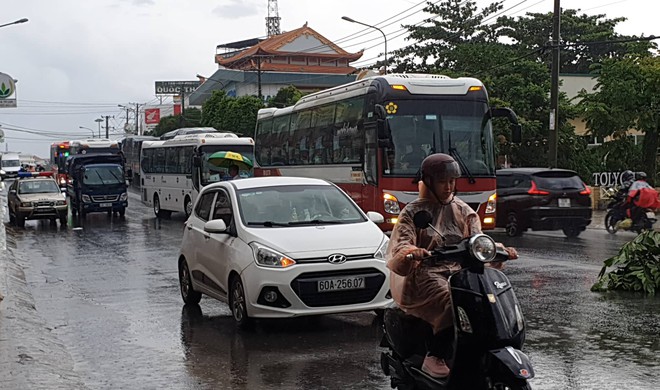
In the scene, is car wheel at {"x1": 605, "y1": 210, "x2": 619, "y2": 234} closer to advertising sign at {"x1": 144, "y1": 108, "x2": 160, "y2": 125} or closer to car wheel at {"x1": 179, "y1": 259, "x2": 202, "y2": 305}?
car wheel at {"x1": 179, "y1": 259, "x2": 202, "y2": 305}

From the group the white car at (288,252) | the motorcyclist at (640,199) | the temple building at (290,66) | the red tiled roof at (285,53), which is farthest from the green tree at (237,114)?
the white car at (288,252)

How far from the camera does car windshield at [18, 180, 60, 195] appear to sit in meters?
29.9

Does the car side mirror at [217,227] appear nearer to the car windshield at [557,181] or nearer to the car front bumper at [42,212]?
the car windshield at [557,181]

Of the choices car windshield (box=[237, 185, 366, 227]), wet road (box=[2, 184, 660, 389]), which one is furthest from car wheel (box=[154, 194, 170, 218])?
car windshield (box=[237, 185, 366, 227])

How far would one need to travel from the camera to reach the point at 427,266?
5676mm

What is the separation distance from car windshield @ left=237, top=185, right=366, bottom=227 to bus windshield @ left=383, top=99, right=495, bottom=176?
272 inches

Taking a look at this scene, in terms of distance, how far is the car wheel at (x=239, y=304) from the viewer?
31.2 feet

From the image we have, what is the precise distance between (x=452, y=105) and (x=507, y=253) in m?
12.7

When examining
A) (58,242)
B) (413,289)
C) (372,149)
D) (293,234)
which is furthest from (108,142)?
(413,289)

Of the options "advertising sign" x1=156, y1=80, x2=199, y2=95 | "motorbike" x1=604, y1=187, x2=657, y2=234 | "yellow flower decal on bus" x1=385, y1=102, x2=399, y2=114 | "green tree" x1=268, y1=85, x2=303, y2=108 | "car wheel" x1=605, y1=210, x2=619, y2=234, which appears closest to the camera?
"yellow flower decal on bus" x1=385, y1=102, x2=399, y2=114

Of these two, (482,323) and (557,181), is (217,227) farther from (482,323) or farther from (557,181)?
(557,181)

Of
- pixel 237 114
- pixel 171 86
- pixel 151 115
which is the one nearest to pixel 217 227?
pixel 237 114

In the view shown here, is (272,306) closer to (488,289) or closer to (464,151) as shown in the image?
(488,289)

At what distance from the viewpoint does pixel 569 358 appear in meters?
7.77
